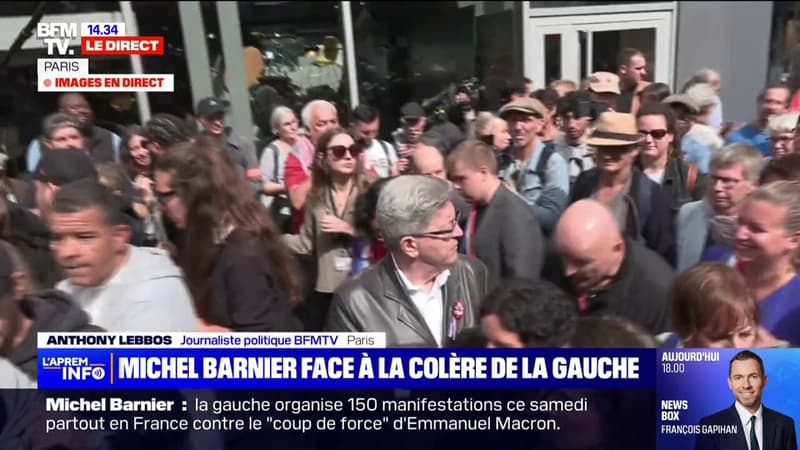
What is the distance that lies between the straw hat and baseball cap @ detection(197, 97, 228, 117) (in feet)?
3.36

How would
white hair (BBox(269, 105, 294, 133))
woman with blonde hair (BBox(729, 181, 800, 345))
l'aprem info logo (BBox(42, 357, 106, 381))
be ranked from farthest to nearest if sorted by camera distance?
white hair (BBox(269, 105, 294, 133))
l'aprem info logo (BBox(42, 357, 106, 381))
woman with blonde hair (BBox(729, 181, 800, 345))

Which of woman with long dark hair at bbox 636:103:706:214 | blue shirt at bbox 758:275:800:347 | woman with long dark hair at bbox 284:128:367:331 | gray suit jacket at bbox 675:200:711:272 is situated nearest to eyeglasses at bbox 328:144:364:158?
woman with long dark hair at bbox 284:128:367:331

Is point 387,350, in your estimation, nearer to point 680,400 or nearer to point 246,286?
point 246,286

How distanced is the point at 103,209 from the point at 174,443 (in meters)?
0.68

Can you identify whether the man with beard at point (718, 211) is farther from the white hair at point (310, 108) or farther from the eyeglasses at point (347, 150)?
the white hair at point (310, 108)

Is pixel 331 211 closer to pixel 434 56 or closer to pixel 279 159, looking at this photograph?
pixel 279 159

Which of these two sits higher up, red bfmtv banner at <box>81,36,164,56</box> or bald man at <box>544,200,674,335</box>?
red bfmtv banner at <box>81,36,164,56</box>

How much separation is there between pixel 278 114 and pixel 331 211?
0.32 meters

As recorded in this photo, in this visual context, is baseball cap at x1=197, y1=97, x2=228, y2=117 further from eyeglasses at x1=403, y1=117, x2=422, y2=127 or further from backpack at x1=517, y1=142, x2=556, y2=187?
backpack at x1=517, y1=142, x2=556, y2=187

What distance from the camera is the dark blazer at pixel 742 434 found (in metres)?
2.93

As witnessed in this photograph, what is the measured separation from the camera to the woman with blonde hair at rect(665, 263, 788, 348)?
282cm

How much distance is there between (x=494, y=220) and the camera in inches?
115

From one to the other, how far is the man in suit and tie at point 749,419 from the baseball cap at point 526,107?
85 centimetres

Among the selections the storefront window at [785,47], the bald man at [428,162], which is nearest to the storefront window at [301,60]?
the bald man at [428,162]
